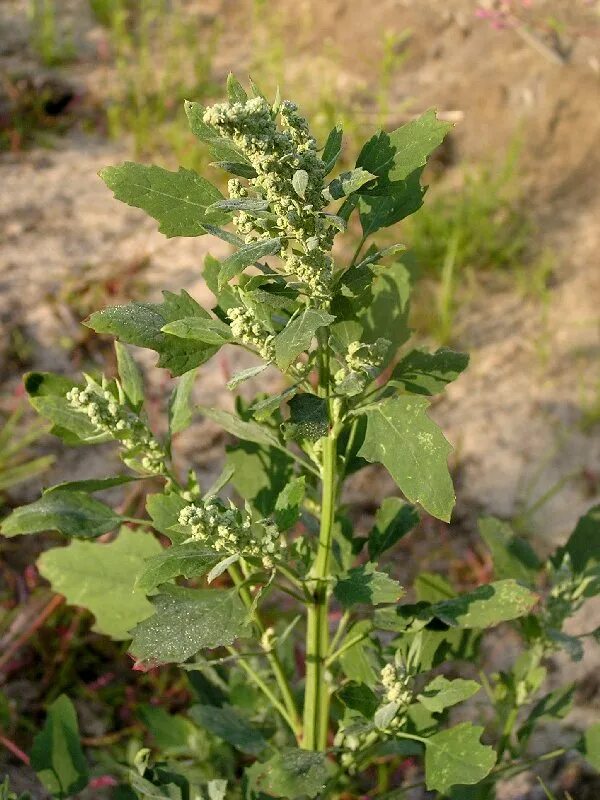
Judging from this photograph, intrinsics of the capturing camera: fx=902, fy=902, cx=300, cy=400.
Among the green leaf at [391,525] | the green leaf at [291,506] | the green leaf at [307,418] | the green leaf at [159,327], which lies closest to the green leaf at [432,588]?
the green leaf at [391,525]

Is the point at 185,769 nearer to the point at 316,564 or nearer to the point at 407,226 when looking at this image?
the point at 316,564

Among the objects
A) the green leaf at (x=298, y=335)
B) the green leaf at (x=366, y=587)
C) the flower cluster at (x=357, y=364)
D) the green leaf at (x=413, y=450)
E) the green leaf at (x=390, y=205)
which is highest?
the green leaf at (x=390, y=205)

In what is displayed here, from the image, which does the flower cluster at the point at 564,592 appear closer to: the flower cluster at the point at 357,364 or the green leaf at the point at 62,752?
the flower cluster at the point at 357,364

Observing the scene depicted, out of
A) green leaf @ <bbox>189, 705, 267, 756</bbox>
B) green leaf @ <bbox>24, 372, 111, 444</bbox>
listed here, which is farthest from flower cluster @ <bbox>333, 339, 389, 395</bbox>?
green leaf @ <bbox>189, 705, 267, 756</bbox>

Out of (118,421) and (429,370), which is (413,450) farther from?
(118,421)

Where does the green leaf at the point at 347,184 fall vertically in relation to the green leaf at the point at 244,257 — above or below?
above

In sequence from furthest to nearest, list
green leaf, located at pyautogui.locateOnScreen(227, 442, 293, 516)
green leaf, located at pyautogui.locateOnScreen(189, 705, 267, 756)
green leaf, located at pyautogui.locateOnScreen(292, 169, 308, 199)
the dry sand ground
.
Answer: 1. the dry sand ground
2. green leaf, located at pyautogui.locateOnScreen(189, 705, 267, 756)
3. green leaf, located at pyautogui.locateOnScreen(227, 442, 293, 516)
4. green leaf, located at pyautogui.locateOnScreen(292, 169, 308, 199)

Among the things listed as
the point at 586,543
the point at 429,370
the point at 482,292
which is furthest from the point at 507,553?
the point at 482,292

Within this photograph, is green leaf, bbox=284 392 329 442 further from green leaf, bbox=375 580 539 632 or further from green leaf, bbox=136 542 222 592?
green leaf, bbox=375 580 539 632

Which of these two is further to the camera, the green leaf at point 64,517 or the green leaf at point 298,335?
the green leaf at point 64,517
